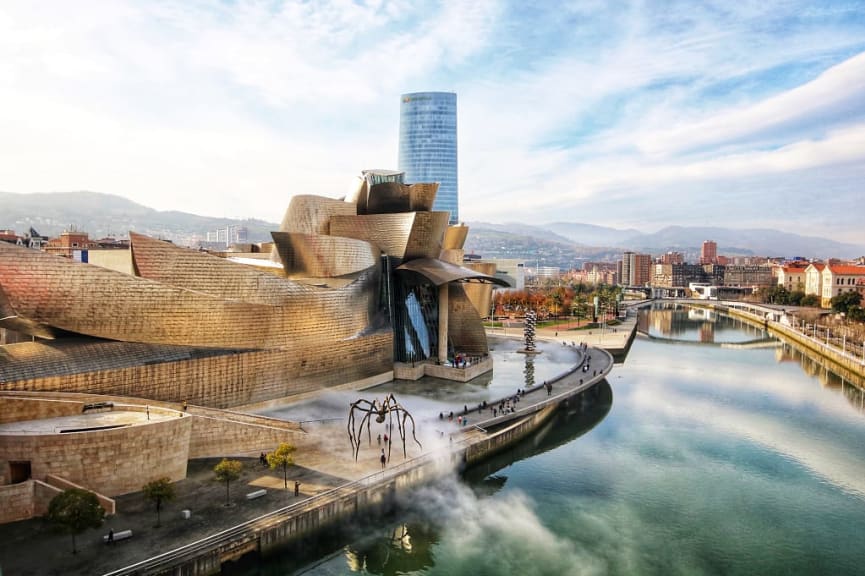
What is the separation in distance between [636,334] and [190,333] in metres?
67.5

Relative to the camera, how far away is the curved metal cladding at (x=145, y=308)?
2070cm

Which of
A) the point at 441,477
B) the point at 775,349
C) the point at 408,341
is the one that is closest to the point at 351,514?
the point at 441,477

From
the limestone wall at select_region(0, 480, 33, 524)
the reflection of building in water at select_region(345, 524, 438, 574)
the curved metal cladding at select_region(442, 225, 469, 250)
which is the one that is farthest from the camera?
the curved metal cladding at select_region(442, 225, 469, 250)

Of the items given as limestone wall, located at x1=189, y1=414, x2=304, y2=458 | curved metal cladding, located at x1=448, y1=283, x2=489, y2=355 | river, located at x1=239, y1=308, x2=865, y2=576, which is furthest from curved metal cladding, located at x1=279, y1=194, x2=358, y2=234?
limestone wall, located at x1=189, y1=414, x2=304, y2=458

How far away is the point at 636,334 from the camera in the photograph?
79375 mm

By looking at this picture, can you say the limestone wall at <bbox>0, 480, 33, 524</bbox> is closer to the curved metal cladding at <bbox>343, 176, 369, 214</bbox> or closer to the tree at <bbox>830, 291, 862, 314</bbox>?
the curved metal cladding at <bbox>343, 176, 369, 214</bbox>

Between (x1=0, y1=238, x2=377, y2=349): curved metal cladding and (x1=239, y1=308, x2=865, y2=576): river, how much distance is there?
8790 mm

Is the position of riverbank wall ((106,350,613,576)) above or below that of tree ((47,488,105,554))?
below

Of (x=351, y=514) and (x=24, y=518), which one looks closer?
(x=24, y=518)

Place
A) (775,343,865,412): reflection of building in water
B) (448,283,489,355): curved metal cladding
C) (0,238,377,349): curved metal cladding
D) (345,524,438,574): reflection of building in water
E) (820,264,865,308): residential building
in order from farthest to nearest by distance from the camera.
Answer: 1. (820,264,865,308): residential building
2. (448,283,489,355): curved metal cladding
3. (775,343,865,412): reflection of building in water
4. (0,238,377,349): curved metal cladding
5. (345,524,438,574): reflection of building in water

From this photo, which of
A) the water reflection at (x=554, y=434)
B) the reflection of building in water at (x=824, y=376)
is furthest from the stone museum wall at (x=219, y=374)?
the reflection of building in water at (x=824, y=376)

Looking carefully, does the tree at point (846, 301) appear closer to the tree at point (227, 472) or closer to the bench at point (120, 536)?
the tree at point (227, 472)

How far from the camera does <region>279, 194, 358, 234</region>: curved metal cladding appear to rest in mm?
38438

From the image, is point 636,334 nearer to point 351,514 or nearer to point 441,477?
point 441,477
